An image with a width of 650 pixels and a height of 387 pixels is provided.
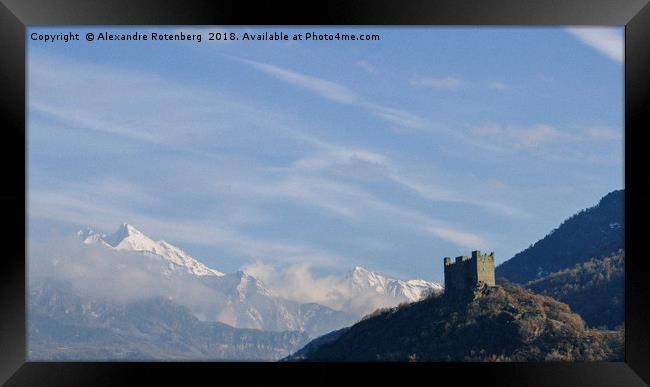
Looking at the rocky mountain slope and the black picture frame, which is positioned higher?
the black picture frame

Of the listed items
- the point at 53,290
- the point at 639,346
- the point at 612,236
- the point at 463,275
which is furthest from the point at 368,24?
the point at 53,290

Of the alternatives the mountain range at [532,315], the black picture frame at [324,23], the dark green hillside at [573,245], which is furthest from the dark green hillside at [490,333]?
the black picture frame at [324,23]

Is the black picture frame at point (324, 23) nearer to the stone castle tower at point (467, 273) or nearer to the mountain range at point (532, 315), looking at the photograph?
the mountain range at point (532, 315)

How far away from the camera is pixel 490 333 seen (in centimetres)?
5578

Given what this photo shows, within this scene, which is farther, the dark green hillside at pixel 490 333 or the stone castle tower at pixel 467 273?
the dark green hillside at pixel 490 333

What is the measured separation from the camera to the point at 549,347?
5519 centimetres

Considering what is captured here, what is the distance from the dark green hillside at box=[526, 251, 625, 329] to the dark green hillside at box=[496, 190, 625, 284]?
1030 mm

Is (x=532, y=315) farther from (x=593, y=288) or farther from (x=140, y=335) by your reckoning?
(x=140, y=335)

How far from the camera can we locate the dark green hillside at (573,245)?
70438 mm

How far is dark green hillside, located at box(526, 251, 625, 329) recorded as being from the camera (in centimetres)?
6106

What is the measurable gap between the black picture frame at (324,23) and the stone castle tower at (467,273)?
42.3 metres

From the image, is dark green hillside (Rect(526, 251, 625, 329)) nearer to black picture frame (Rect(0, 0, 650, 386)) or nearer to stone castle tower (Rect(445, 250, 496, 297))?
stone castle tower (Rect(445, 250, 496, 297))

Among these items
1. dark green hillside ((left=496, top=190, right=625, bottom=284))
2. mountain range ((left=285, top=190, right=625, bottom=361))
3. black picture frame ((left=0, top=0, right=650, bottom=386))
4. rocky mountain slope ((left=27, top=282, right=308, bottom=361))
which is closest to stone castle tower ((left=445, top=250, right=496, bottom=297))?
mountain range ((left=285, top=190, right=625, bottom=361))

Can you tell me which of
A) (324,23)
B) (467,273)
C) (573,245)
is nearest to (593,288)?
(573,245)
